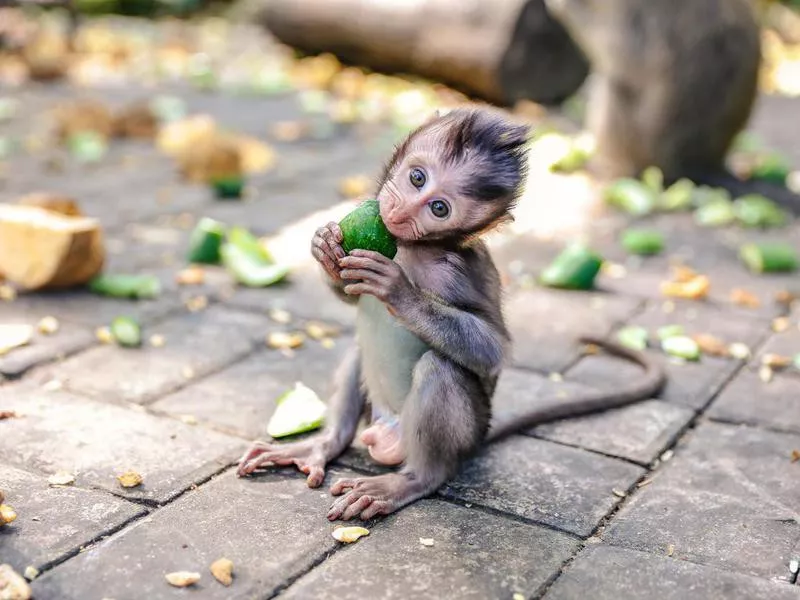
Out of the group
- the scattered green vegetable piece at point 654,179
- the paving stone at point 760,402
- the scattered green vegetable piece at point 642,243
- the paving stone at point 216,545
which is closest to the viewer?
the paving stone at point 216,545

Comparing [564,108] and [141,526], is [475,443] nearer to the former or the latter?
[141,526]

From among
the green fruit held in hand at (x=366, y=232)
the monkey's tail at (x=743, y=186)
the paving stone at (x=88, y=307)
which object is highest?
the green fruit held in hand at (x=366, y=232)

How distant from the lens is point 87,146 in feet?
25.8

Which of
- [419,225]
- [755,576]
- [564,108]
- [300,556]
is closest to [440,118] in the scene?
[419,225]

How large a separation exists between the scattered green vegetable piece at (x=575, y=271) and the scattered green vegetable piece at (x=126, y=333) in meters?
2.03

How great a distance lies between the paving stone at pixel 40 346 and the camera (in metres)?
4.32

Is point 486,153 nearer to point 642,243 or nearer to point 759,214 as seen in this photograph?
point 642,243

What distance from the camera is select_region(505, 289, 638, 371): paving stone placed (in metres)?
4.66

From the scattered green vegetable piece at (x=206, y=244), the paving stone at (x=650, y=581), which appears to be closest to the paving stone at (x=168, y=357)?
the scattered green vegetable piece at (x=206, y=244)

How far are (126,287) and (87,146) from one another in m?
3.04

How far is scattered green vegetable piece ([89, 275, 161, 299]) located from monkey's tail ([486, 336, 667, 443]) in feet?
6.88

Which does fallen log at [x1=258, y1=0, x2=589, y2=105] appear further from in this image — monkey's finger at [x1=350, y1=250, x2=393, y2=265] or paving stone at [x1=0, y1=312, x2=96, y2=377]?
monkey's finger at [x1=350, y1=250, x2=393, y2=265]

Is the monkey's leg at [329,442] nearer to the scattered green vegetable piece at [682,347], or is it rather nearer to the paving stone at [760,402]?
the paving stone at [760,402]

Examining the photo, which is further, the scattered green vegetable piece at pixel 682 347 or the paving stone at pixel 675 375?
the scattered green vegetable piece at pixel 682 347
